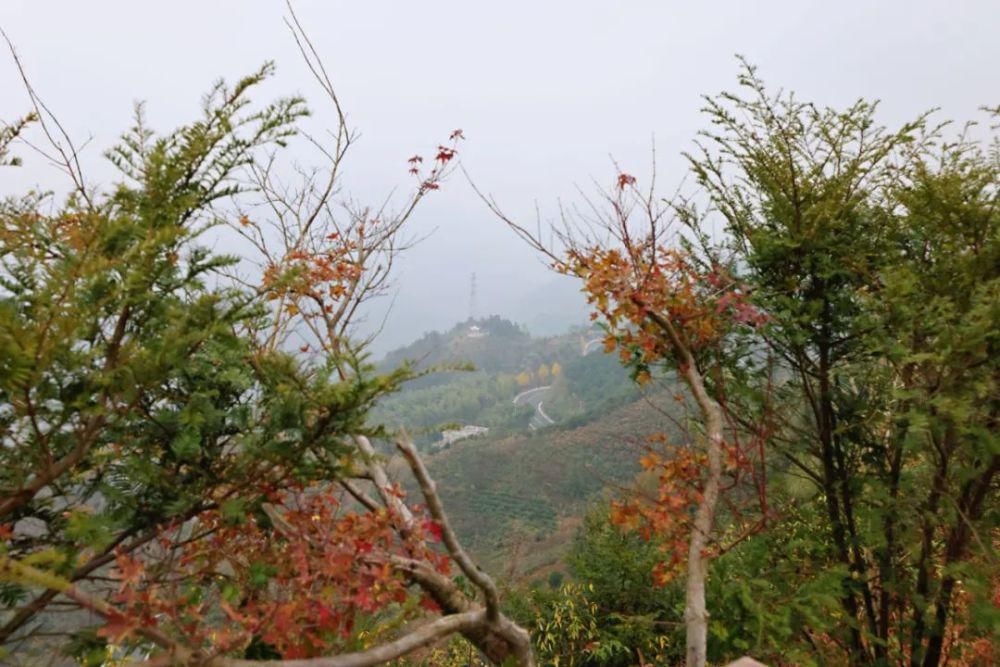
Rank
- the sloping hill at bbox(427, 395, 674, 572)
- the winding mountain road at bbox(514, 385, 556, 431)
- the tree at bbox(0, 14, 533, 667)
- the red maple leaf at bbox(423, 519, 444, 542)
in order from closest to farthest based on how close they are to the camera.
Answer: the tree at bbox(0, 14, 533, 667) → the red maple leaf at bbox(423, 519, 444, 542) → the sloping hill at bbox(427, 395, 674, 572) → the winding mountain road at bbox(514, 385, 556, 431)

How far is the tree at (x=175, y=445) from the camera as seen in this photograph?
5.59ft

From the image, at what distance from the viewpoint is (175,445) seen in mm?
1920

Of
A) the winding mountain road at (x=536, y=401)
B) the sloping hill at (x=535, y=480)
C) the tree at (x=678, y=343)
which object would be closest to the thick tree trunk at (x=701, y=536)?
the tree at (x=678, y=343)

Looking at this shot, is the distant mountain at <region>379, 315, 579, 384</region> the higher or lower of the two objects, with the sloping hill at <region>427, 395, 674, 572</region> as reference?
higher

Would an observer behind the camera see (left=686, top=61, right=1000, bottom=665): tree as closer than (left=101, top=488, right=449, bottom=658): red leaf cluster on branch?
No

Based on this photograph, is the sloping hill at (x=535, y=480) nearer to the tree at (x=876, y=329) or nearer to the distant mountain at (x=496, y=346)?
the tree at (x=876, y=329)

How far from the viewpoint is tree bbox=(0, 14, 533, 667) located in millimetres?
1703

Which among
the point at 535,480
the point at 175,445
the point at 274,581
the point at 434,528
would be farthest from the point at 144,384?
the point at 535,480

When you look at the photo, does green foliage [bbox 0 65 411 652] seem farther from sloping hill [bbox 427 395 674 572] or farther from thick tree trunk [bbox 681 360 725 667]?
sloping hill [bbox 427 395 674 572]

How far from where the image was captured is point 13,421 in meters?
1.87

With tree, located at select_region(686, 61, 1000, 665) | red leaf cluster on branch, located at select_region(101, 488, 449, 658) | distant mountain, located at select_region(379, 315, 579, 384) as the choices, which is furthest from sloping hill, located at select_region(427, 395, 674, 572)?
distant mountain, located at select_region(379, 315, 579, 384)

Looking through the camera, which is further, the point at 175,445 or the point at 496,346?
the point at 496,346

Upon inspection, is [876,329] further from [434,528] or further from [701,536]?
[434,528]

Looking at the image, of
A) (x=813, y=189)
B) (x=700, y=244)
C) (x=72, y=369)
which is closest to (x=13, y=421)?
(x=72, y=369)
